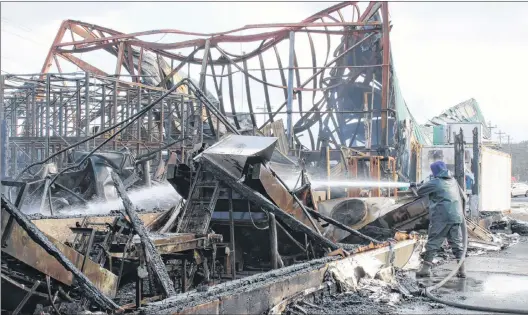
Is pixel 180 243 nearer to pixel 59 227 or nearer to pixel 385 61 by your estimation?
pixel 59 227

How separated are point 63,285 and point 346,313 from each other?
9.40 ft

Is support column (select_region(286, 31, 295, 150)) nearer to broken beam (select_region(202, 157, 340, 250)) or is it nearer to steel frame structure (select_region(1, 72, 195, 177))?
steel frame structure (select_region(1, 72, 195, 177))

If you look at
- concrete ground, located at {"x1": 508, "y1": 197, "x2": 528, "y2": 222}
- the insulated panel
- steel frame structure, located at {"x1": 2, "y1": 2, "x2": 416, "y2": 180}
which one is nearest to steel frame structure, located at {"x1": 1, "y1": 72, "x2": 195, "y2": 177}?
steel frame structure, located at {"x1": 2, "y1": 2, "x2": 416, "y2": 180}

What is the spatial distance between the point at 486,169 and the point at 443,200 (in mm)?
14723

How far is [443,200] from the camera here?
334 inches

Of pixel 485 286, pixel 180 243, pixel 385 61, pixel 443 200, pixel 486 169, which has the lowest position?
pixel 485 286

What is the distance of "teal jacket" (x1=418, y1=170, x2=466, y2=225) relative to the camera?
27.7 ft

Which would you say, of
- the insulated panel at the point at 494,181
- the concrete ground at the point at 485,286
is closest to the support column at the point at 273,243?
the concrete ground at the point at 485,286

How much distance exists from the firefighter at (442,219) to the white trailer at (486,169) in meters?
12.4

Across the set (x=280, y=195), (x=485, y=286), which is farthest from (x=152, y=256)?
(x=485, y=286)

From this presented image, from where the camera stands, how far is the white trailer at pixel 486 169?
847 inches

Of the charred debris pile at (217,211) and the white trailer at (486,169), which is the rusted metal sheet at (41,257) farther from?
the white trailer at (486,169)

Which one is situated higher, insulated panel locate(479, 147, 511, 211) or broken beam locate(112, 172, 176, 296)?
broken beam locate(112, 172, 176, 296)

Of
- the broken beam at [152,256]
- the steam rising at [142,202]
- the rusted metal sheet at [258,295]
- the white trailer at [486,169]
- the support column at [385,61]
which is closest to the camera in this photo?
the rusted metal sheet at [258,295]
